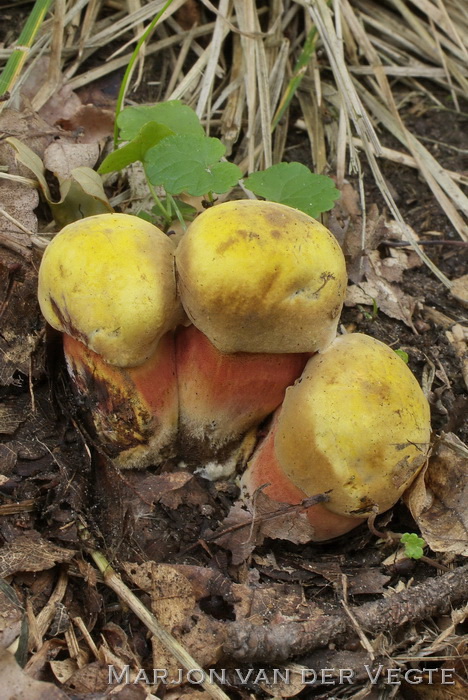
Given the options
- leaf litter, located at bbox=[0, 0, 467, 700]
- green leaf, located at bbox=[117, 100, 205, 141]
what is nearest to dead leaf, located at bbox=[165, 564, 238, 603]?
leaf litter, located at bbox=[0, 0, 467, 700]

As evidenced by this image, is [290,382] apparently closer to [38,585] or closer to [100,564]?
[100,564]

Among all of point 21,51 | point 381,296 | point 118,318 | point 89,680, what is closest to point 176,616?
point 89,680

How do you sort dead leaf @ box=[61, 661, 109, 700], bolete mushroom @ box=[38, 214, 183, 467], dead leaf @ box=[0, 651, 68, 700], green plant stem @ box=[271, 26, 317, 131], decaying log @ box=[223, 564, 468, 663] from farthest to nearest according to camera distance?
green plant stem @ box=[271, 26, 317, 131] < bolete mushroom @ box=[38, 214, 183, 467] < decaying log @ box=[223, 564, 468, 663] < dead leaf @ box=[61, 661, 109, 700] < dead leaf @ box=[0, 651, 68, 700]

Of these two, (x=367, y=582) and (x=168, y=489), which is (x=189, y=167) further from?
(x=367, y=582)

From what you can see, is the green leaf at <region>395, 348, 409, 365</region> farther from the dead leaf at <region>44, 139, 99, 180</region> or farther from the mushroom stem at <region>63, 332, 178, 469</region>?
the dead leaf at <region>44, 139, 99, 180</region>

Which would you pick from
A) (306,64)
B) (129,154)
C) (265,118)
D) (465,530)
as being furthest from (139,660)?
(306,64)

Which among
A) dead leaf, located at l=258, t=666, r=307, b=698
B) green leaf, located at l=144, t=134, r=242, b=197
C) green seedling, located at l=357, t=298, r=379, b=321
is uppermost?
green leaf, located at l=144, t=134, r=242, b=197
